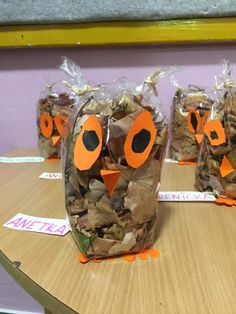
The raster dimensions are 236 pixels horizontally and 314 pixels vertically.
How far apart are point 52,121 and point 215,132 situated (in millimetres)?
530

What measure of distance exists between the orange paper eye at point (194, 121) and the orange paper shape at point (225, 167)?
0.28 meters

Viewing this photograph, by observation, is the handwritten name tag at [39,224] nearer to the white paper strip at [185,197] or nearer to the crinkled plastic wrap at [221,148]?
the white paper strip at [185,197]

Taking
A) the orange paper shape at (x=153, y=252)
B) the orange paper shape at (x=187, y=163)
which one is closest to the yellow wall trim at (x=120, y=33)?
the orange paper shape at (x=187, y=163)

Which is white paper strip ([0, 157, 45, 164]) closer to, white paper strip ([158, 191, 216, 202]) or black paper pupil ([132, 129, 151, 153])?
white paper strip ([158, 191, 216, 202])

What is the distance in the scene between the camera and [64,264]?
18.1 inches

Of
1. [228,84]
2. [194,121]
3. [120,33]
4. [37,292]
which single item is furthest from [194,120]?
[37,292]

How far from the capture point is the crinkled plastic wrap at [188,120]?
3.09 feet

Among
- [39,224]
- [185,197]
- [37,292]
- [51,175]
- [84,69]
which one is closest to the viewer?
[37,292]

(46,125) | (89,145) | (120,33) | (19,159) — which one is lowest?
(19,159)

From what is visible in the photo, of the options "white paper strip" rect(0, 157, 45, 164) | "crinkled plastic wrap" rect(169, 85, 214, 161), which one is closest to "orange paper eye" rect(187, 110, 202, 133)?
"crinkled plastic wrap" rect(169, 85, 214, 161)

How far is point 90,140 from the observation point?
458mm

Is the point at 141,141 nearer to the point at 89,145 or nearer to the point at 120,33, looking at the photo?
the point at 89,145

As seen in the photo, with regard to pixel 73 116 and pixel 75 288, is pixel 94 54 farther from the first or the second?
pixel 75 288

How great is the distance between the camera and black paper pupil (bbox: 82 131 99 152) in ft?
1.49
